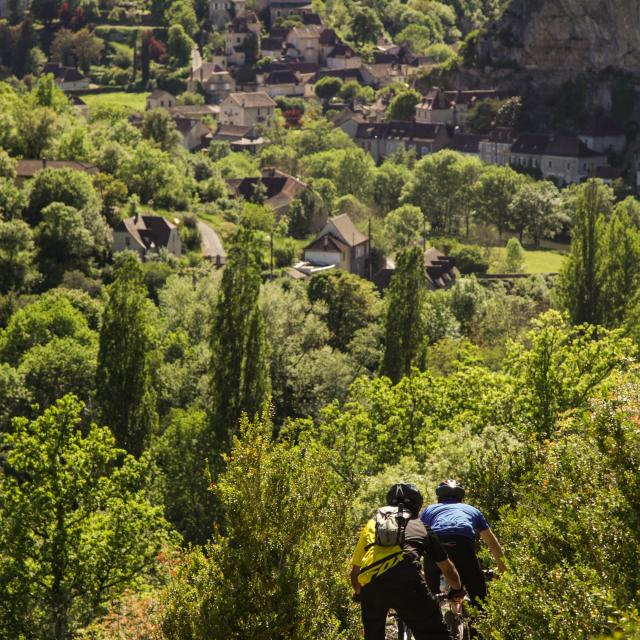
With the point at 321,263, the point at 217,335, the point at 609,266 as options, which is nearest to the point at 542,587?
the point at 217,335

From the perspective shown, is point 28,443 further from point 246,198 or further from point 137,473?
point 246,198

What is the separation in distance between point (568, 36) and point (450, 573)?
10543 centimetres

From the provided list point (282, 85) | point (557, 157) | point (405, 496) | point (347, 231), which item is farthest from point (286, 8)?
point (405, 496)

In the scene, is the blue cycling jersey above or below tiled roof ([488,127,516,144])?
above

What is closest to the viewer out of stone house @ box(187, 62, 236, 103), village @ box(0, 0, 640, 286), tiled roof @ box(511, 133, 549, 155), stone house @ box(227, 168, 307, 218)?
village @ box(0, 0, 640, 286)

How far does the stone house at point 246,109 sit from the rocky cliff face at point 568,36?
858 inches

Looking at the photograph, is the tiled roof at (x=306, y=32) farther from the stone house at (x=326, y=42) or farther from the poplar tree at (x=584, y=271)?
the poplar tree at (x=584, y=271)

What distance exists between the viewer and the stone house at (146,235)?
56.4m

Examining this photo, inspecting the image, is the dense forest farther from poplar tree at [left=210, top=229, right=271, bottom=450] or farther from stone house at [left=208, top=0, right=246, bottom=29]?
stone house at [left=208, top=0, right=246, bottom=29]

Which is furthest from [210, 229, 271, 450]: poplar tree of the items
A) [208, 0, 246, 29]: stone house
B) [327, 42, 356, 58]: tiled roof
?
[208, 0, 246, 29]: stone house

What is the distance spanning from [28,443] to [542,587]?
13.6 metres

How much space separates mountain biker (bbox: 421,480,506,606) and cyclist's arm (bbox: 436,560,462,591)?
0.31 m

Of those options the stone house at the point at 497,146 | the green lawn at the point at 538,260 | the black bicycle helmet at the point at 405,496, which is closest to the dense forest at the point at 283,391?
the green lawn at the point at 538,260

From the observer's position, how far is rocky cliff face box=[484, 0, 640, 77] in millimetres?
104750
